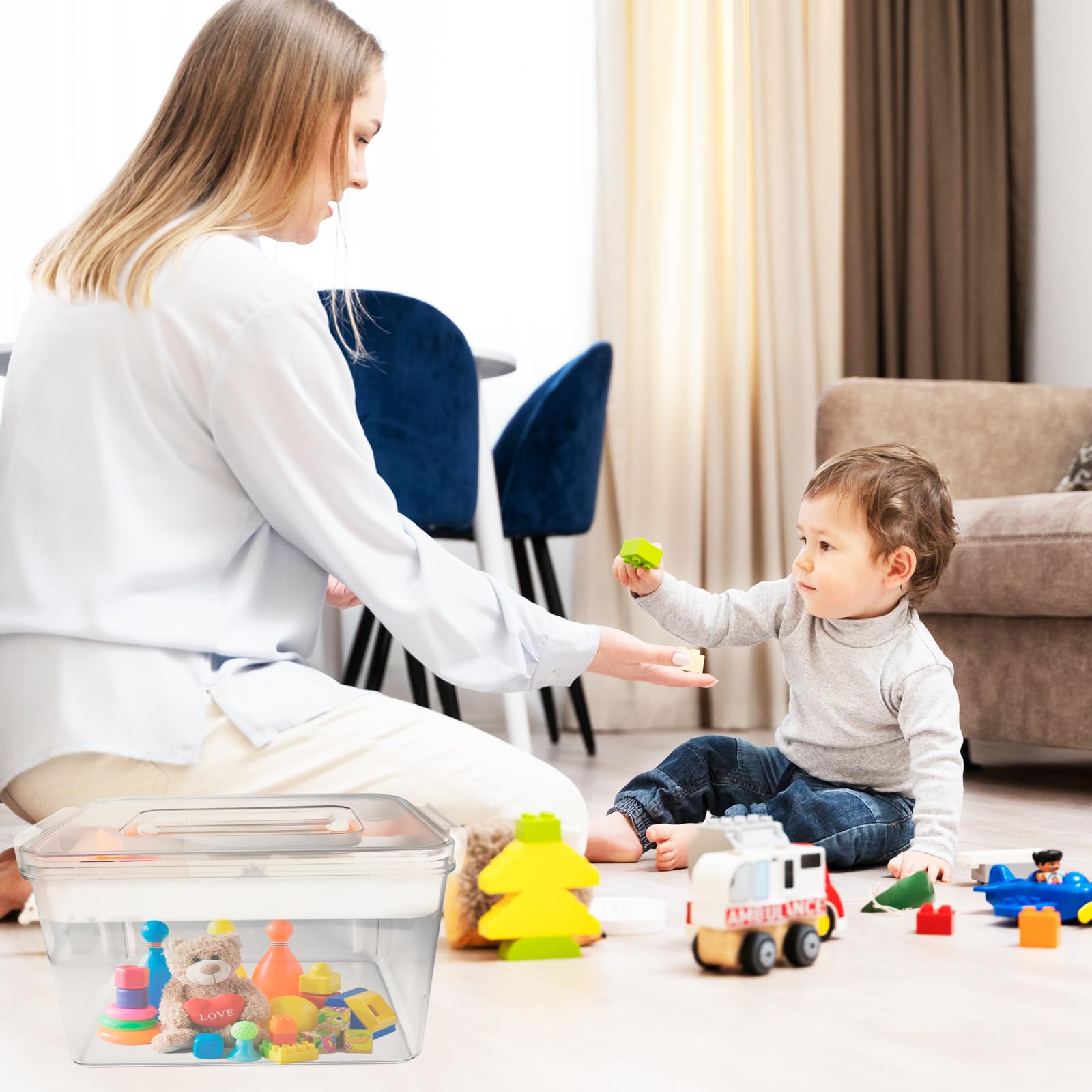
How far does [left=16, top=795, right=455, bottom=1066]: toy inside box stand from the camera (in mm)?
762

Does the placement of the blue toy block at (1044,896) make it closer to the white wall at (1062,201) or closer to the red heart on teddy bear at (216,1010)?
the red heart on teddy bear at (216,1010)

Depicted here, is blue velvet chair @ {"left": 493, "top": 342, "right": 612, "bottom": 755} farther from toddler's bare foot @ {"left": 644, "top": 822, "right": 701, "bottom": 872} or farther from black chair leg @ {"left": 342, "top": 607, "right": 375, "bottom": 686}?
toddler's bare foot @ {"left": 644, "top": 822, "right": 701, "bottom": 872}

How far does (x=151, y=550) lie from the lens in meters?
1.01

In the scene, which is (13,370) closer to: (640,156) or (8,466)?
(8,466)

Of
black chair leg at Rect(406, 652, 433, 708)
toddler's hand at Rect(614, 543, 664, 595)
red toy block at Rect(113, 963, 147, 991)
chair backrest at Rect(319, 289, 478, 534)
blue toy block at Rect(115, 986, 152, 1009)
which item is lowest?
black chair leg at Rect(406, 652, 433, 708)

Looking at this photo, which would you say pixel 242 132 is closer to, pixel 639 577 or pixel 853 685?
pixel 639 577

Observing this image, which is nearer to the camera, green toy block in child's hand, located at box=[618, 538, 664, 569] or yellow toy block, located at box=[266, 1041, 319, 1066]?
yellow toy block, located at box=[266, 1041, 319, 1066]

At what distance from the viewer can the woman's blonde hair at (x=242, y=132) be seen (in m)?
1.11

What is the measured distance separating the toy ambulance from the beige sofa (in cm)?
106

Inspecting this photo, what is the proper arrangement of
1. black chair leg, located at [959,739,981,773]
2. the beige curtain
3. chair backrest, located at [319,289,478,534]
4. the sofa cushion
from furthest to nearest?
the beige curtain → black chair leg, located at [959,739,981,773] → chair backrest, located at [319,289,478,534] → the sofa cushion

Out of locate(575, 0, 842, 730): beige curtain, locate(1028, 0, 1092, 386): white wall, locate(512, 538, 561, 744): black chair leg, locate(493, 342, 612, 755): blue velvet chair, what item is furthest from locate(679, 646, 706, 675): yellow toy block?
locate(1028, 0, 1092, 386): white wall

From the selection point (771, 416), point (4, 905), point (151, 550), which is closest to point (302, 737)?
point (151, 550)

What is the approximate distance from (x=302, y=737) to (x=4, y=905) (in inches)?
12.4

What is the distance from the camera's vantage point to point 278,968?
0.78m
